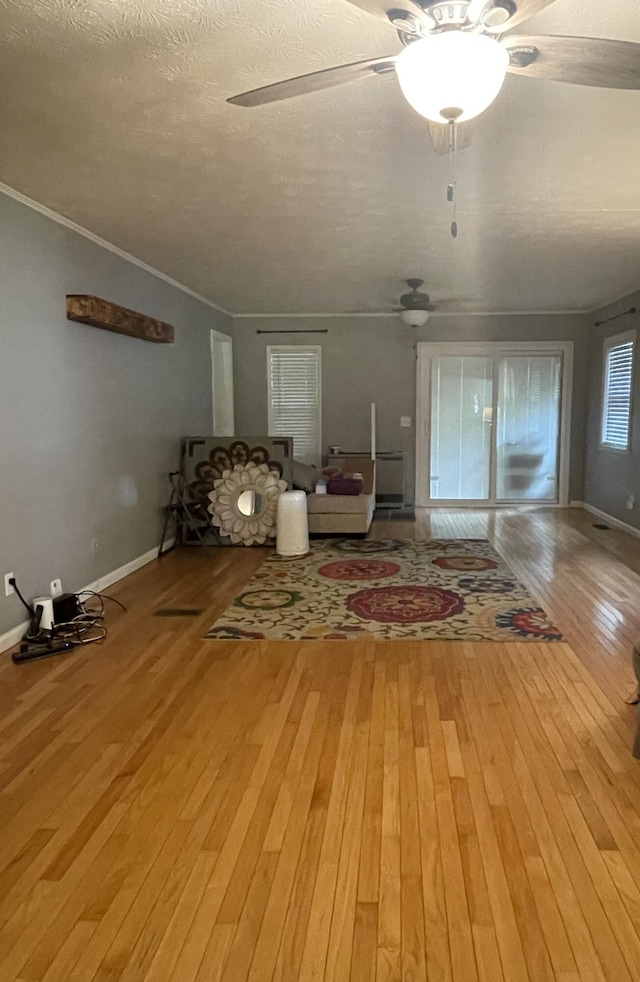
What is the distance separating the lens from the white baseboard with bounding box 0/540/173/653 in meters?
3.57

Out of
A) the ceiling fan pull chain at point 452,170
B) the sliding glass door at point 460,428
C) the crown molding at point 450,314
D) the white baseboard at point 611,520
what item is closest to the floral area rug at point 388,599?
the white baseboard at point 611,520

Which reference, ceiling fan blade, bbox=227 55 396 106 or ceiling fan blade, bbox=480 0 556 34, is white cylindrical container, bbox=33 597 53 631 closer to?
ceiling fan blade, bbox=227 55 396 106

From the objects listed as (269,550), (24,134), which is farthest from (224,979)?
(269,550)

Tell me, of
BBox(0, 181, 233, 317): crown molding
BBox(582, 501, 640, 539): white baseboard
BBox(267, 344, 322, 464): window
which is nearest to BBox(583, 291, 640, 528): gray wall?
BBox(582, 501, 640, 539): white baseboard

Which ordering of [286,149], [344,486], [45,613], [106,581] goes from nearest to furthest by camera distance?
[286,149] → [45,613] → [106,581] → [344,486]

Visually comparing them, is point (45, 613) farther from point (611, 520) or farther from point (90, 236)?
point (611, 520)

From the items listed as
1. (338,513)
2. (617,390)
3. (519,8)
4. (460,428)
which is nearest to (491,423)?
(460,428)

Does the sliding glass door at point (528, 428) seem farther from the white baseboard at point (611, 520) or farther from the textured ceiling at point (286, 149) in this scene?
the textured ceiling at point (286, 149)

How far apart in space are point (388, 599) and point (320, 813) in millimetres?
2305

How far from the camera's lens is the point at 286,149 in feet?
9.75

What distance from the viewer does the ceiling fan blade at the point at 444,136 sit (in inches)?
85.2

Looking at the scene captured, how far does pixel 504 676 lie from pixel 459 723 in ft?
1.78

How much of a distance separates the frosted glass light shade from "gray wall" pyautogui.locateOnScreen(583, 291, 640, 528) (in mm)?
5461

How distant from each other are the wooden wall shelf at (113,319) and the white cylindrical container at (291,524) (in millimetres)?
1662
